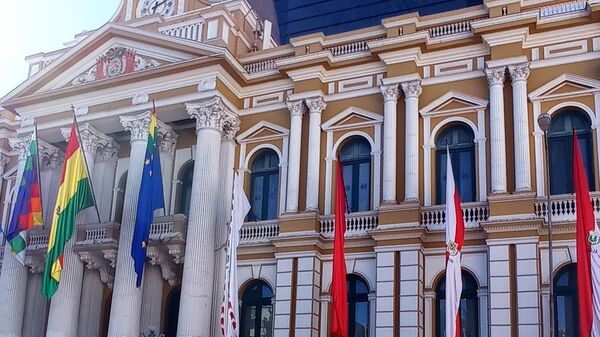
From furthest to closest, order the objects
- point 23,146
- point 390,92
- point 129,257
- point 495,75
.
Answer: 1. point 23,146
2. point 129,257
3. point 390,92
4. point 495,75

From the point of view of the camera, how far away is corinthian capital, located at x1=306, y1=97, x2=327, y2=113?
2503cm

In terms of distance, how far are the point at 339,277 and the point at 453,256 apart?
120 inches

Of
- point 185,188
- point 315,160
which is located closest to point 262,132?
point 315,160

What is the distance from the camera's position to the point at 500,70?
2252 cm

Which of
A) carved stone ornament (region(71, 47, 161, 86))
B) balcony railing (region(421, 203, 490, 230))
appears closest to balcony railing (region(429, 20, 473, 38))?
balcony railing (region(421, 203, 490, 230))

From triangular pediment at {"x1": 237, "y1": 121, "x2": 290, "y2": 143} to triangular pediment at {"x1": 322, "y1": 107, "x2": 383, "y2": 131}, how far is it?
151 cm

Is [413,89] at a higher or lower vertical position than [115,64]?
lower

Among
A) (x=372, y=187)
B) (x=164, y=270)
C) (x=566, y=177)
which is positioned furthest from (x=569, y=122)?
(x=164, y=270)

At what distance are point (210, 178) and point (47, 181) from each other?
763 cm

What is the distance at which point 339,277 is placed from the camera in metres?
21.2

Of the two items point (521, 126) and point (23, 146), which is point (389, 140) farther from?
point (23, 146)

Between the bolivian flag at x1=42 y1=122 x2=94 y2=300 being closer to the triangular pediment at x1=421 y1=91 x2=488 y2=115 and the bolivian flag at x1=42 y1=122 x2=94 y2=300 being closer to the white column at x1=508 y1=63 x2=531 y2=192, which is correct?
the triangular pediment at x1=421 y1=91 x2=488 y2=115

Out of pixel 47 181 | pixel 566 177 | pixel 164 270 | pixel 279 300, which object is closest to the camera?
pixel 566 177

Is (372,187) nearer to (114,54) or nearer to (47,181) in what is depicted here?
(114,54)
